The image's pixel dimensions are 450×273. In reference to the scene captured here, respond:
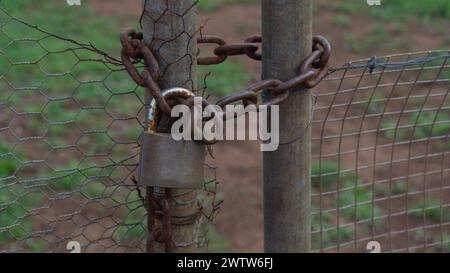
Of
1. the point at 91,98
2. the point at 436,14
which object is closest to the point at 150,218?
the point at 91,98

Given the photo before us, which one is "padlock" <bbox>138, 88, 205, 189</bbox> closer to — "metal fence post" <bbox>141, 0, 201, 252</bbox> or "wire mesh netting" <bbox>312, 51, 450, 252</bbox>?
"metal fence post" <bbox>141, 0, 201, 252</bbox>

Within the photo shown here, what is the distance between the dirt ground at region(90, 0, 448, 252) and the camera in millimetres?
3605

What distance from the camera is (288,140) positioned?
175 cm

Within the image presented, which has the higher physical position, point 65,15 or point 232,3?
point 232,3

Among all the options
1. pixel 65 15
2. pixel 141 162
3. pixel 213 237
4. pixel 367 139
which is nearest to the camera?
pixel 141 162

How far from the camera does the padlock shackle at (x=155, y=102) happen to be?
5.16ft

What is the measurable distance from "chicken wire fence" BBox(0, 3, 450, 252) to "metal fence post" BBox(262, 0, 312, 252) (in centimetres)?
82

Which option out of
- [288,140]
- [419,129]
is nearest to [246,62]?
[419,129]

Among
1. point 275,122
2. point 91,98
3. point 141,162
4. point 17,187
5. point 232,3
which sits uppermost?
point 232,3

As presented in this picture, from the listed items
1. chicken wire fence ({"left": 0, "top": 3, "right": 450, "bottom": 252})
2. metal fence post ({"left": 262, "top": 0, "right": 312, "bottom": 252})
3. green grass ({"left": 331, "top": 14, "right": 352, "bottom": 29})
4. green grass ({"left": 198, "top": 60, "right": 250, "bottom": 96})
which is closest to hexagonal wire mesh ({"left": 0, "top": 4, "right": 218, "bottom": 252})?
chicken wire fence ({"left": 0, "top": 3, "right": 450, "bottom": 252})

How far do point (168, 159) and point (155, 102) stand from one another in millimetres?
132

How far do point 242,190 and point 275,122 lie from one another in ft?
7.41
